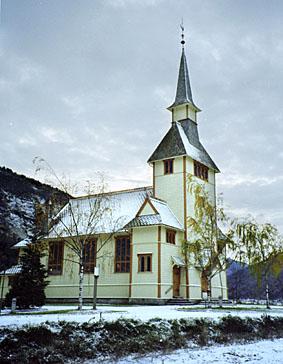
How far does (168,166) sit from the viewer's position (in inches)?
1452

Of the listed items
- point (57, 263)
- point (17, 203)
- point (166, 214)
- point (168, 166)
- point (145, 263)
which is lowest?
point (145, 263)

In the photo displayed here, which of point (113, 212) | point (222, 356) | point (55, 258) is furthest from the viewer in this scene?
point (55, 258)

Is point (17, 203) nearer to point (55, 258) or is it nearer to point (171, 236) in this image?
point (55, 258)

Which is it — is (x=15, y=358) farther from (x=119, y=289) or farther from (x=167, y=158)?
(x=167, y=158)

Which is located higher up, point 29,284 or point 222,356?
point 29,284

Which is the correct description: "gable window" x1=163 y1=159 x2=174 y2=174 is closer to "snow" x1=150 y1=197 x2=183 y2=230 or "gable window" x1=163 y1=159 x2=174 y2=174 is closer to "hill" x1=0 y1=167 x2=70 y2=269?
"snow" x1=150 y1=197 x2=183 y2=230

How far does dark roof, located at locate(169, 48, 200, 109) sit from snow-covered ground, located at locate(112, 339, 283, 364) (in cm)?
2968

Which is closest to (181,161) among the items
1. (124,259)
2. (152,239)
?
(152,239)

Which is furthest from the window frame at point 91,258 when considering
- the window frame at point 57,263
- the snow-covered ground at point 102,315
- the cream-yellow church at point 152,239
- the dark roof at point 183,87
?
the dark roof at point 183,87

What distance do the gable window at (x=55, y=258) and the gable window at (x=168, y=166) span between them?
10.8 metres

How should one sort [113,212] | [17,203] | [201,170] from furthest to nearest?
[17,203] < [201,170] < [113,212]

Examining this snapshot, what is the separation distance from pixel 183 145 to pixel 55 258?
14.5m

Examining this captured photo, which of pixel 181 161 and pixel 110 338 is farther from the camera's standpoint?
pixel 181 161

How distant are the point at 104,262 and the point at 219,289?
10.5m
